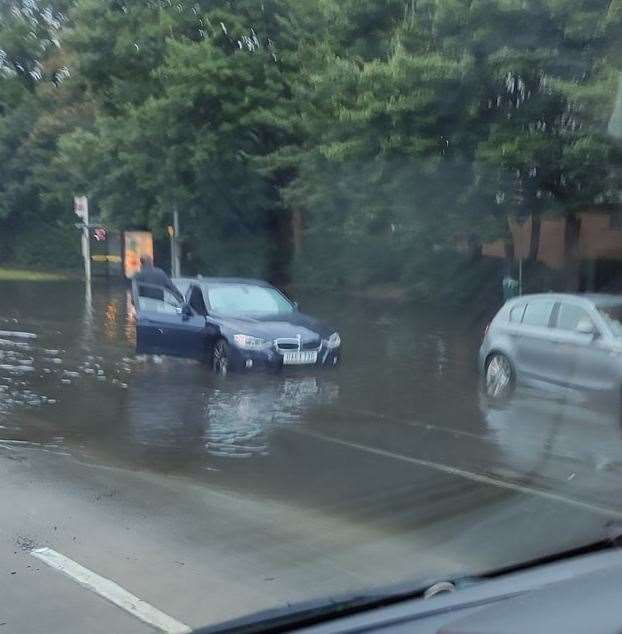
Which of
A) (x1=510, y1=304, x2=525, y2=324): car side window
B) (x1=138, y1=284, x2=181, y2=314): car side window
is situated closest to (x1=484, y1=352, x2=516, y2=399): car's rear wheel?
(x1=510, y1=304, x2=525, y2=324): car side window

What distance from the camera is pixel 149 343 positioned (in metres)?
15.0

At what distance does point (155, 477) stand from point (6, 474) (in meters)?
1.20

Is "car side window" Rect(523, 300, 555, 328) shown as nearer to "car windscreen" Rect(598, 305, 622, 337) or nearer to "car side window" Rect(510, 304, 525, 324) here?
"car side window" Rect(510, 304, 525, 324)

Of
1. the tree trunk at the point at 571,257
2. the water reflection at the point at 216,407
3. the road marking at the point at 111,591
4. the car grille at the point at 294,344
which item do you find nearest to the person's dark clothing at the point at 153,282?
the water reflection at the point at 216,407

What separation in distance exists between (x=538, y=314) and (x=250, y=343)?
3.73 meters

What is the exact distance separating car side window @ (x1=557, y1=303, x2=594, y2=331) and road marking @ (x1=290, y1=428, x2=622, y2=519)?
3.31m

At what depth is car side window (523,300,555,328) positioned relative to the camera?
12.1 meters

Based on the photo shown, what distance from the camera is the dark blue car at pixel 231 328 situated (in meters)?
13.6

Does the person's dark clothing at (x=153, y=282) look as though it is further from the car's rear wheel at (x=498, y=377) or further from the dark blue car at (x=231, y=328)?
the car's rear wheel at (x=498, y=377)

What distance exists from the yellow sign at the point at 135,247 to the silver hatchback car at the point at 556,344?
2244 centimetres

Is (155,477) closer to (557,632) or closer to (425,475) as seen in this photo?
(425,475)

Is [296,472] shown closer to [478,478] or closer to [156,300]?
[478,478]

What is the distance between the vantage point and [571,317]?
11.7m

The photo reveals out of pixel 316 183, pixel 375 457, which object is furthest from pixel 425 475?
pixel 316 183
